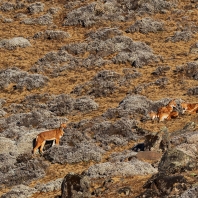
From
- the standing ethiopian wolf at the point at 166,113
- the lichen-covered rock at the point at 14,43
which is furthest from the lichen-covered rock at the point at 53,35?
the standing ethiopian wolf at the point at 166,113

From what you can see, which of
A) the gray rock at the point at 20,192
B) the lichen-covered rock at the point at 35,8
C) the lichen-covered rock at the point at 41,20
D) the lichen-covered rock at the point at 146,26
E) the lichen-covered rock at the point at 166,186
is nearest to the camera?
the lichen-covered rock at the point at 166,186

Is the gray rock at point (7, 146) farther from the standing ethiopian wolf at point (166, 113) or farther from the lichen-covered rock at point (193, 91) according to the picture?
the lichen-covered rock at point (193, 91)

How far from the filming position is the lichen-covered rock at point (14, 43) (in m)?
34.1

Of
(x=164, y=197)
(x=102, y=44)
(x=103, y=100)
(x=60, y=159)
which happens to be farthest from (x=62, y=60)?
(x=164, y=197)

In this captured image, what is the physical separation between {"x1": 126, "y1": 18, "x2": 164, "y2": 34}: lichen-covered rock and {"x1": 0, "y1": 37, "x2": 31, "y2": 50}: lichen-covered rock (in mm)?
7342

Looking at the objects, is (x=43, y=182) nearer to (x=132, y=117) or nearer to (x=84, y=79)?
(x=132, y=117)

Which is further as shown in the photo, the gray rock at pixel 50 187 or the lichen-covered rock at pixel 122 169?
the gray rock at pixel 50 187

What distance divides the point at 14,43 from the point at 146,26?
373 inches

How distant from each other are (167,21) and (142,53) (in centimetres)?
595

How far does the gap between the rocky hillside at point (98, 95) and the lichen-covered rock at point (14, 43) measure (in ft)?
0.23

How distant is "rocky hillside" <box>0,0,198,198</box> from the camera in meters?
15.3

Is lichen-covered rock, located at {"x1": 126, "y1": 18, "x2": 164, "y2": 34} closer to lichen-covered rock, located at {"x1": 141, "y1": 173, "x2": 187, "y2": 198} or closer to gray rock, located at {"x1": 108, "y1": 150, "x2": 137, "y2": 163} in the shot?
gray rock, located at {"x1": 108, "y1": 150, "x2": 137, "y2": 163}

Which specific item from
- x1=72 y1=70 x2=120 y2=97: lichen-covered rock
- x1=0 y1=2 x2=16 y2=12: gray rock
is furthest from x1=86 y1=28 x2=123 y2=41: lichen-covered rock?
x1=0 y1=2 x2=16 y2=12: gray rock

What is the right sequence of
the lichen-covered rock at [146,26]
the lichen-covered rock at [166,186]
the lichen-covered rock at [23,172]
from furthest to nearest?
1. the lichen-covered rock at [146,26]
2. the lichen-covered rock at [23,172]
3. the lichen-covered rock at [166,186]
